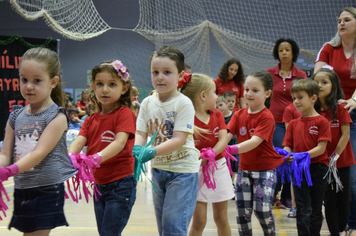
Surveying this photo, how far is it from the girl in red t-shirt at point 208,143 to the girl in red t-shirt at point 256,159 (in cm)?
11

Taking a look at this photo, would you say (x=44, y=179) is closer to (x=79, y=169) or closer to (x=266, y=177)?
(x=79, y=169)

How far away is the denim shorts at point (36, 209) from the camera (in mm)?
2180

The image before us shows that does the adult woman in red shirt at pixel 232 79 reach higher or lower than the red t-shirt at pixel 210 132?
higher

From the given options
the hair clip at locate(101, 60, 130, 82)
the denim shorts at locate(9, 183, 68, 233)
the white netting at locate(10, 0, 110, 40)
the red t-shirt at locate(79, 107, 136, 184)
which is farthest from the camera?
the white netting at locate(10, 0, 110, 40)

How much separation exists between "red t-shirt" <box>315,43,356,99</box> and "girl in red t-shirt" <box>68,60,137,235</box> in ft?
7.04

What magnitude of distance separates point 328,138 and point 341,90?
0.55m

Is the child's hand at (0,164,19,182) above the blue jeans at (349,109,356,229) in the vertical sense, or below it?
above

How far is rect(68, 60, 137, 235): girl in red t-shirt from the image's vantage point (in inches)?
104

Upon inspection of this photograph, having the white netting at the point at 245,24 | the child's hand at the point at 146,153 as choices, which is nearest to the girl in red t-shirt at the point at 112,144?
the child's hand at the point at 146,153

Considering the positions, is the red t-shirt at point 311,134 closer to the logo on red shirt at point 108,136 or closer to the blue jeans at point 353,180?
the blue jeans at point 353,180

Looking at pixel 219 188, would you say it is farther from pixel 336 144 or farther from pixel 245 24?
pixel 245 24

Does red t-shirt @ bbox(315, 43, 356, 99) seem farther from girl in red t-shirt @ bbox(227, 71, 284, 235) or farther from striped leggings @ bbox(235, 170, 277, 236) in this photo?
striped leggings @ bbox(235, 170, 277, 236)

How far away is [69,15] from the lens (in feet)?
27.2

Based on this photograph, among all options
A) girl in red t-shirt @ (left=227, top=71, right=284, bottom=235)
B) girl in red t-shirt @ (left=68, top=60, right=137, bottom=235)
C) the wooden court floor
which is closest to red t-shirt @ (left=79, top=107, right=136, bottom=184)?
girl in red t-shirt @ (left=68, top=60, right=137, bottom=235)
